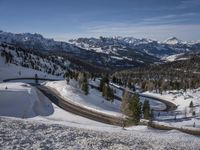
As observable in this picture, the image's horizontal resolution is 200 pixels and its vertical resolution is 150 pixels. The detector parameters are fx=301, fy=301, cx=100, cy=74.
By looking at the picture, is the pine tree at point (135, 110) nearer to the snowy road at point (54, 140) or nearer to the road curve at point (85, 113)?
the road curve at point (85, 113)

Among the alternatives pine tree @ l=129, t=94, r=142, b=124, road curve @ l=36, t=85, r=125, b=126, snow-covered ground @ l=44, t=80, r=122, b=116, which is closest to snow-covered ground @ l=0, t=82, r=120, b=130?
road curve @ l=36, t=85, r=125, b=126

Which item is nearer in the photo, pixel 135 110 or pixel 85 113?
pixel 135 110

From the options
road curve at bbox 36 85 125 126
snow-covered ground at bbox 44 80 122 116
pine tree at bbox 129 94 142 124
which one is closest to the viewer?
pine tree at bbox 129 94 142 124

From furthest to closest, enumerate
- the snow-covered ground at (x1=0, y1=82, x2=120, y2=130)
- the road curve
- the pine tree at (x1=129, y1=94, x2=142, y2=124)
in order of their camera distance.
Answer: the road curve
the pine tree at (x1=129, y1=94, x2=142, y2=124)
the snow-covered ground at (x1=0, y1=82, x2=120, y2=130)

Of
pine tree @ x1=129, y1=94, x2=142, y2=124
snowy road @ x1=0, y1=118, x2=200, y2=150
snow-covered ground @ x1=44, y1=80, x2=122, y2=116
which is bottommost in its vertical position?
snow-covered ground @ x1=44, y1=80, x2=122, y2=116

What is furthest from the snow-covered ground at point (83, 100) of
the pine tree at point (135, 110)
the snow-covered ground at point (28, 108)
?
the pine tree at point (135, 110)

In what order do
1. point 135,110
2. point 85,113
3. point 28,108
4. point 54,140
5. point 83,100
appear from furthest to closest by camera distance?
point 83,100 < point 85,113 < point 135,110 < point 28,108 < point 54,140

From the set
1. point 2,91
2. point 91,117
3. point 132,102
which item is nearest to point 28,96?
point 2,91

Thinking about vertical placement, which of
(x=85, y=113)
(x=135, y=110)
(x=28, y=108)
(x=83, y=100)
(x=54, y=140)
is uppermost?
(x=54, y=140)

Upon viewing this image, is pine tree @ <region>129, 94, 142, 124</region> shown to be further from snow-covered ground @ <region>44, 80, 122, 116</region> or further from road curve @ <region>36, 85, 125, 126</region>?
snow-covered ground @ <region>44, 80, 122, 116</region>

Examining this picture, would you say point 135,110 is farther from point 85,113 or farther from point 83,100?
point 83,100

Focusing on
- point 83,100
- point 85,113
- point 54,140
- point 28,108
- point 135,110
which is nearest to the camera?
point 54,140

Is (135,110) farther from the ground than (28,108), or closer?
closer

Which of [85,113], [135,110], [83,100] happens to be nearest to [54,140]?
[135,110]
